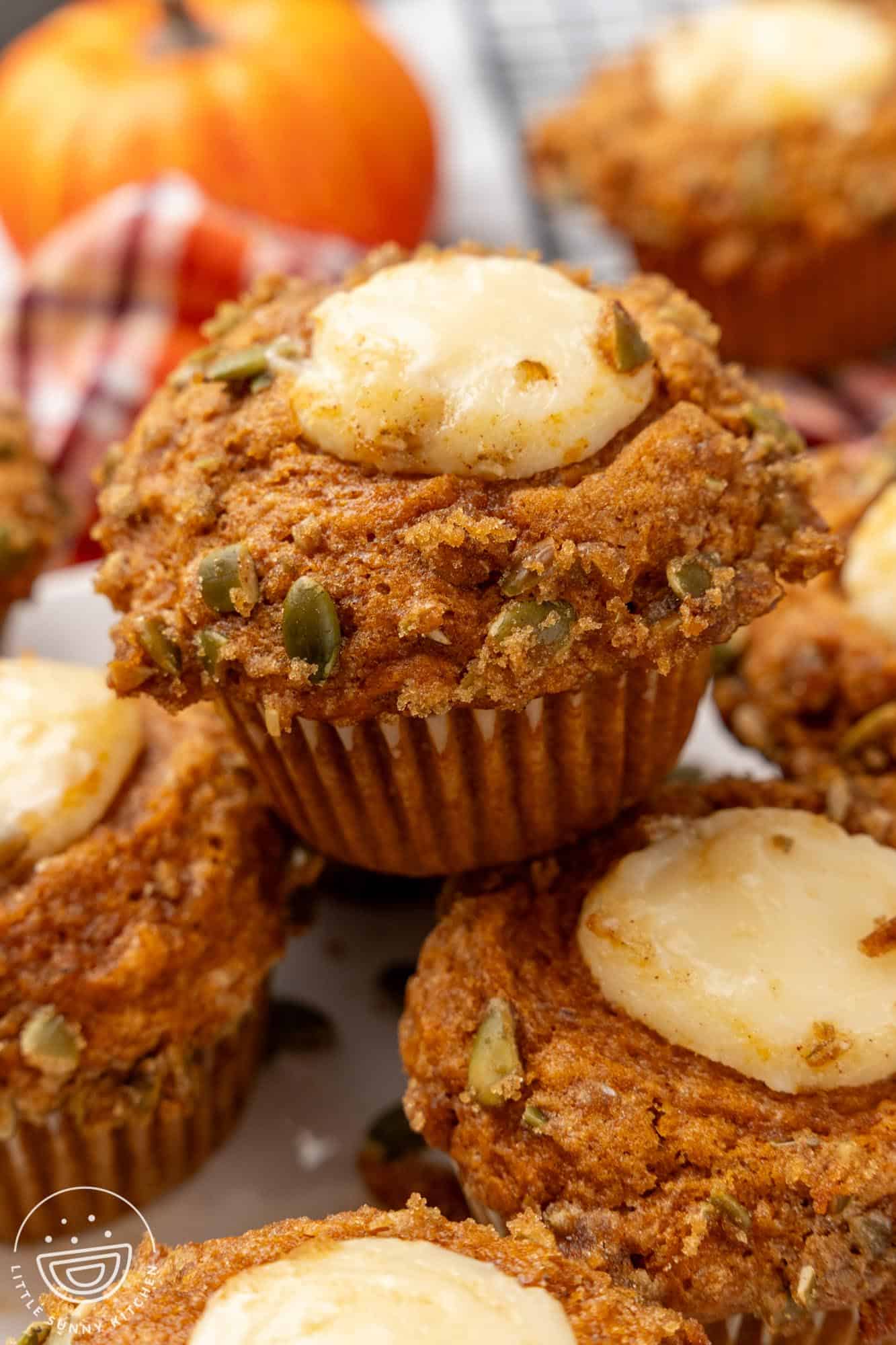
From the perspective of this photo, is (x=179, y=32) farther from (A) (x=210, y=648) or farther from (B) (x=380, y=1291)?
(B) (x=380, y=1291)

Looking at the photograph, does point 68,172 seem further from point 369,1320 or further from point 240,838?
point 369,1320

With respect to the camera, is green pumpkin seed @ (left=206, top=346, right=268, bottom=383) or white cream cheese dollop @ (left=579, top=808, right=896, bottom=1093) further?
green pumpkin seed @ (left=206, top=346, right=268, bottom=383)

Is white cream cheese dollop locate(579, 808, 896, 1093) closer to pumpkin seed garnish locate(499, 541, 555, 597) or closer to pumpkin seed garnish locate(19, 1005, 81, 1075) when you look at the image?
pumpkin seed garnish locate(499, 541, 555, 597)

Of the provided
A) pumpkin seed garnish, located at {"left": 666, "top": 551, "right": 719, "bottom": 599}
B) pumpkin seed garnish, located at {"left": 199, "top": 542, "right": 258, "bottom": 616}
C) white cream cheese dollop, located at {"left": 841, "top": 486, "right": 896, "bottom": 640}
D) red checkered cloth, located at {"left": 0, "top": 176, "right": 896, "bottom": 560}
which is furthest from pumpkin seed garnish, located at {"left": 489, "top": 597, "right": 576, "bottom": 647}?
red checkered cloth, located at {"left": 0, "top": 176, "right": 896, "bottom": 560}

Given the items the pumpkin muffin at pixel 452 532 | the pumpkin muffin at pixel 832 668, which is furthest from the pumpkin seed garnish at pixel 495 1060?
the pumpkin muffin at pixel 832 668

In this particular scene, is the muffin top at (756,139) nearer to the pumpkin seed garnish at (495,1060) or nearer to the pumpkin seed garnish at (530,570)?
the pumpkin seed garnish at (530,570)

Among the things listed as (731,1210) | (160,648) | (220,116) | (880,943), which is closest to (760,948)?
(880,943)
